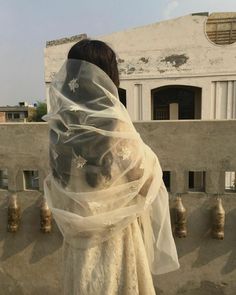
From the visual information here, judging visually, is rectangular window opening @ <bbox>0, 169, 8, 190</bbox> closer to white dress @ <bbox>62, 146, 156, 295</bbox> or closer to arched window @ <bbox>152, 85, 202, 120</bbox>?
white dress @ <bbox>62, 146, 156, 295</bbox>

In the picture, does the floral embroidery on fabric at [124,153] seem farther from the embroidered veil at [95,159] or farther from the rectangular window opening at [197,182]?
the rectangular window opening at [197,182]

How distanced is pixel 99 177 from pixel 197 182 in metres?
2.09

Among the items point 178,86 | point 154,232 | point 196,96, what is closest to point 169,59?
point 178,86

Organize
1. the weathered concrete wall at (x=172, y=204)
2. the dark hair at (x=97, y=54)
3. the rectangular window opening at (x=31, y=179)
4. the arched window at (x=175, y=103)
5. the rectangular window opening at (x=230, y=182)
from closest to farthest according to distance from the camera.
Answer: the dark hair at (x=97, y=54) < the weathered concrete wall at (x=172, y=204) < the rectangular window opening at (x=230, y=182) < the rectangular window opening at (x=31, y=179) < the arched window at (x=175, y=103)

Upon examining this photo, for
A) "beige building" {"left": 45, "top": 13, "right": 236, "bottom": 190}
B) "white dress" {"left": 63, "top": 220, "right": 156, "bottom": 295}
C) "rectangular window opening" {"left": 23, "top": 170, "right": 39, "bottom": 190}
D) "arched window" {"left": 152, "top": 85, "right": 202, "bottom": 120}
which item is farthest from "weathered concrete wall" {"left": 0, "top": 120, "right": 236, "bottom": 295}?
"arched window" {"left": 152, "top": 85, "right": 202, "bottom": 120}

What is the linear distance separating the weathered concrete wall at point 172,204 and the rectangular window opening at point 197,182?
70 millimetres

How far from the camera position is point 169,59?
32.6ft

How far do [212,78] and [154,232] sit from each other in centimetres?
901

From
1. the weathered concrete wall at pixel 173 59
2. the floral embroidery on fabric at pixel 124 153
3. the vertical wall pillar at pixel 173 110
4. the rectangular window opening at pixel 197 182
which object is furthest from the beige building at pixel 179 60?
the floral embroidery on fabric at pixel 124 153

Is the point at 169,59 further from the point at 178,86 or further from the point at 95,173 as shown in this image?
the point at 95,173

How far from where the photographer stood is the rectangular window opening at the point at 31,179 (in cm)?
319

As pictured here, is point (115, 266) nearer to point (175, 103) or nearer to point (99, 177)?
point (99, 177)

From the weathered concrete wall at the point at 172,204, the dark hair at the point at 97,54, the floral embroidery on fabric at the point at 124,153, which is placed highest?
the dark hair at the point at 97,54

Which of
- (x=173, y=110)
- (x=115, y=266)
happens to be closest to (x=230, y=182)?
(x=115, y=266)
